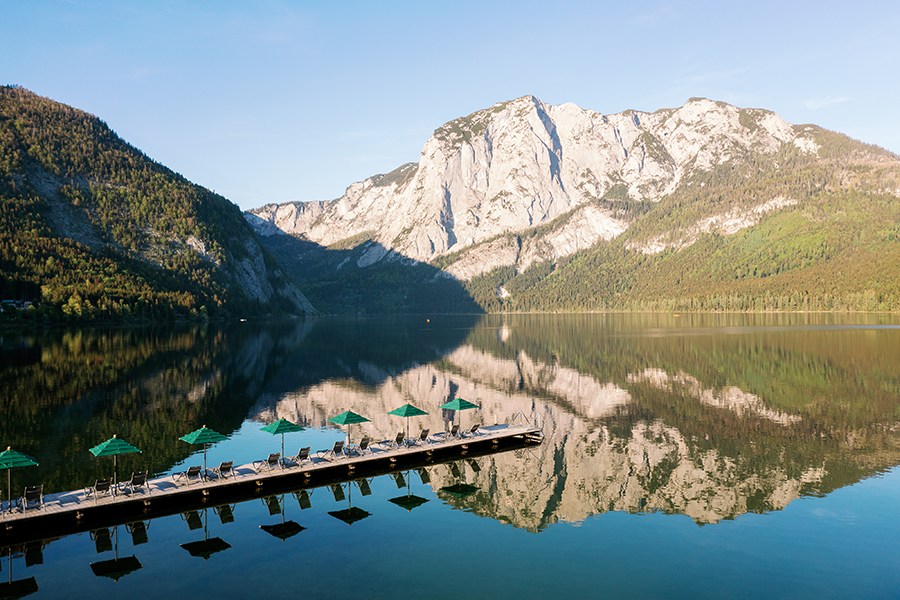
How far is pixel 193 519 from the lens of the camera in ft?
105

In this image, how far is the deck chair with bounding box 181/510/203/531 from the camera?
3087 cm

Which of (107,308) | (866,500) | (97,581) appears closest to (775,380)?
(866,500)

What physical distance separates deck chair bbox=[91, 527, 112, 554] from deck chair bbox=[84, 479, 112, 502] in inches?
85.5

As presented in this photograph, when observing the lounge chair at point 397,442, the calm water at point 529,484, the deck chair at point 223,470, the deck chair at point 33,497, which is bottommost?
the calm water at point 529,484

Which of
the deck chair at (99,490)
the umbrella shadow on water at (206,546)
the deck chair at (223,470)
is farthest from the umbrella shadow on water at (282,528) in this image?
the deck chair at (99,490)

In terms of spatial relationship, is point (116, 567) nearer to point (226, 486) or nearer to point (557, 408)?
point (226, 486)

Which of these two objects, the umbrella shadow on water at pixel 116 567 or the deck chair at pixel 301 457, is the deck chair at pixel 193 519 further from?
the deck chair at pixel 301 457

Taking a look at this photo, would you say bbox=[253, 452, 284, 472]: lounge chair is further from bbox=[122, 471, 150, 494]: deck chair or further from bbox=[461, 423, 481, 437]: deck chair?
A: bbox=[461, 423, 481, 437]: deck chair

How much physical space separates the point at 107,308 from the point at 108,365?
9984 centimetres

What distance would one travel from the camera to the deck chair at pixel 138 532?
94.6 ft

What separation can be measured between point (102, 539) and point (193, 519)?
4.27m

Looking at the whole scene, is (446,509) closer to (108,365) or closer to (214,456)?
(214,456)

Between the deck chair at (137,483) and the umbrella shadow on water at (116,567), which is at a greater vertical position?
the deck chair at (137,483)

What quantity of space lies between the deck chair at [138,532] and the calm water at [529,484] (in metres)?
0.19
